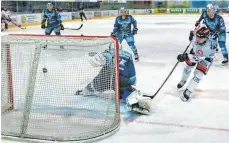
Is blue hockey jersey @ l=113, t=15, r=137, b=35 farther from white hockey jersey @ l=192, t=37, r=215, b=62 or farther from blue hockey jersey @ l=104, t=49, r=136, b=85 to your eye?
blue hockey jersey @ l=104, t=49, r=136, b=85

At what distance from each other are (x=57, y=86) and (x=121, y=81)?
78 centimetres

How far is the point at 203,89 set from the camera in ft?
15.8

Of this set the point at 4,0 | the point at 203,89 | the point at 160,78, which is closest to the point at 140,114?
the point at 203,89

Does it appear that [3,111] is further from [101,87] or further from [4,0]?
[4,0]

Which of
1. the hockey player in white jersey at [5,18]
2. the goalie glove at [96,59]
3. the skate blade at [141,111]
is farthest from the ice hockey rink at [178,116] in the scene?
the hockey player in white jersey at [5,18]

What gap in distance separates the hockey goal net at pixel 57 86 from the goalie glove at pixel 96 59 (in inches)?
0.8

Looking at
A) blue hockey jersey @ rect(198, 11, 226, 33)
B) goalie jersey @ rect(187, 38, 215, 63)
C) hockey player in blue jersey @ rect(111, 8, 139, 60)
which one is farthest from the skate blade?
hockey player in blue jersey @ rect(111, 8, 139, 60)

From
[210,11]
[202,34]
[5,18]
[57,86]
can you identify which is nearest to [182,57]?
[202,34]

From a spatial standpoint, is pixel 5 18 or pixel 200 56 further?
pixel 5 18

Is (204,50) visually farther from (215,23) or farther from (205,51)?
(215,23)

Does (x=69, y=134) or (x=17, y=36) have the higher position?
(x=17, y=36)

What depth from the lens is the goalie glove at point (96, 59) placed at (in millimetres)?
3137

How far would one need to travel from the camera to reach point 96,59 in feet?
10.5

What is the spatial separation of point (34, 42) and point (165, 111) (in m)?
1.46
